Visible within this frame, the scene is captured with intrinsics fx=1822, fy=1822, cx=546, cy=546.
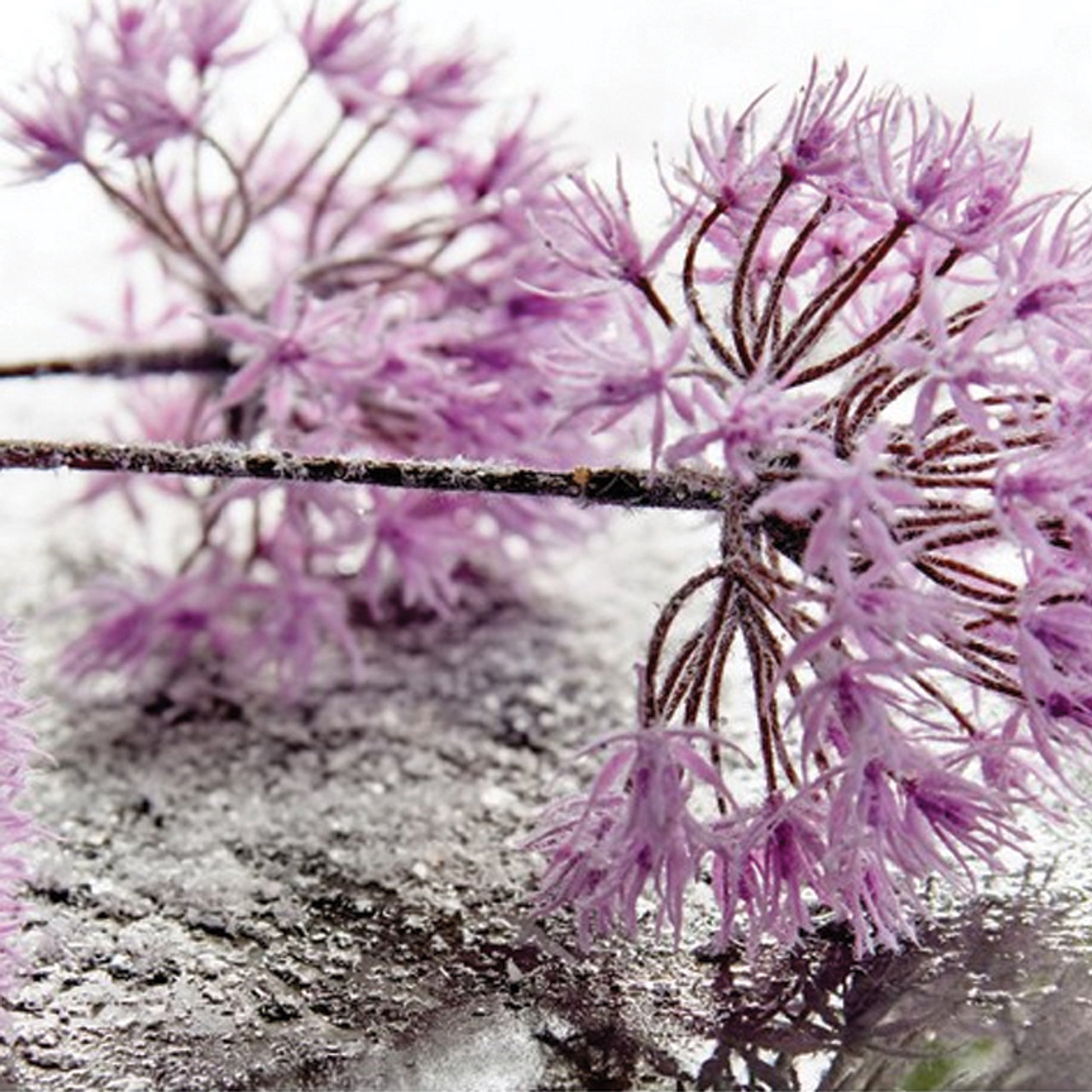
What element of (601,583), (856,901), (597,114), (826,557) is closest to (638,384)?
(826,557)

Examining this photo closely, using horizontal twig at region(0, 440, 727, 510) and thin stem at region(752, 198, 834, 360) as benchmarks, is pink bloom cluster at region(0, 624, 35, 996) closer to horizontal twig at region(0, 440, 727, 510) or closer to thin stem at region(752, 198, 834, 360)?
horizontal twig at region(0, 440, 727, 510)

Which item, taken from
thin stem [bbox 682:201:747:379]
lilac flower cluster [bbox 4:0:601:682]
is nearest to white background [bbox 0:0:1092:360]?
lilac flower cluster [bbox 4:0:601:682]

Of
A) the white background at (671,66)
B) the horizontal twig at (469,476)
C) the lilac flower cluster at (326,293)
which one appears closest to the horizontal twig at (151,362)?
the lilac flower cluster at (326,293)

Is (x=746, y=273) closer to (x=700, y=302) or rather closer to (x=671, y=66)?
(x=700, y=302)

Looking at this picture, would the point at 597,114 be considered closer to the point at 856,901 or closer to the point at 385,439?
the point at 385,439

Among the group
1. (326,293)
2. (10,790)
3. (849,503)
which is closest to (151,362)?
(326,293)
